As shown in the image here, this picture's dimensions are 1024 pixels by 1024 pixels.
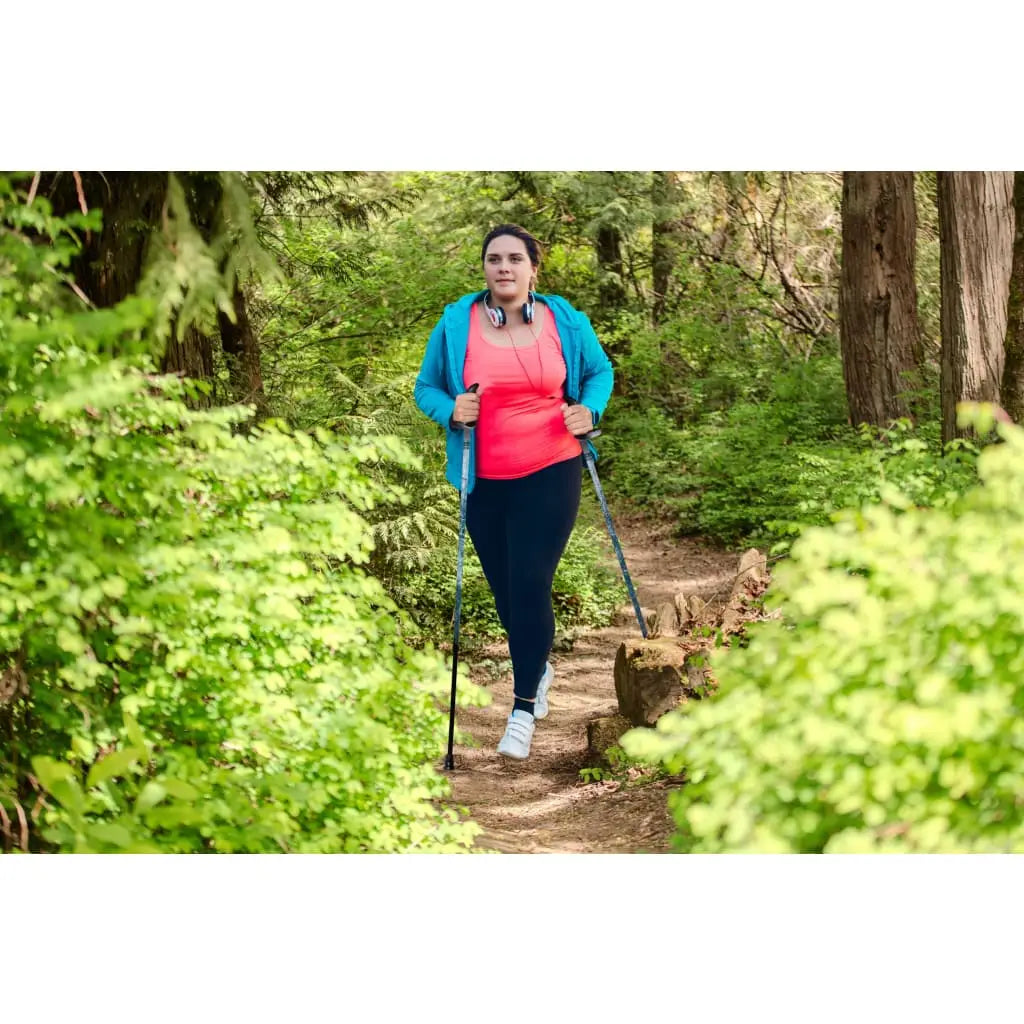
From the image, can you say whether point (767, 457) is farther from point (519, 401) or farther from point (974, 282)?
point (519, 401)

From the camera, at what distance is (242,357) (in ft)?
11.4

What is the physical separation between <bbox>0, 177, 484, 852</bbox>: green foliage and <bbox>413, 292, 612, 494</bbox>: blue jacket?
679 millimetres

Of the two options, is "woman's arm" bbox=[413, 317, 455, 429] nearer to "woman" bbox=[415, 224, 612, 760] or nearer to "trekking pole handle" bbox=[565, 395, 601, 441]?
"woman" bbox=[415, 224, 612, 760]

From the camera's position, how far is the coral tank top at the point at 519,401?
323cm

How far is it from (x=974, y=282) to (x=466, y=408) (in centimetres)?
184

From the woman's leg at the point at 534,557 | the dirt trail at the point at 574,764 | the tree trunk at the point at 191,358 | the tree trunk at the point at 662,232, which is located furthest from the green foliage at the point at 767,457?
the tree trunk at the point at 191,358

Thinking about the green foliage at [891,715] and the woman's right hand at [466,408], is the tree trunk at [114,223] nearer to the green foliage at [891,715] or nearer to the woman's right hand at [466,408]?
the woman's right hand at [466,408]

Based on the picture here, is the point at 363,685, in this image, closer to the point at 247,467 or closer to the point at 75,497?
the point at 247,467

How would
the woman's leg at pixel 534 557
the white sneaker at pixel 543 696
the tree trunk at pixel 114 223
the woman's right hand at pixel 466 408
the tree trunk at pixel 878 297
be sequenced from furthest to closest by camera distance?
the tree trunk at pixel 878 297, the white sneaker at pixel 543 696, the woman's leg at pixel 534 557, the woman's right hand at pixel 466 408, the tree trunk at pixel 114 223

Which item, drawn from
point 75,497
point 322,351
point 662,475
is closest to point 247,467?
point 75,497

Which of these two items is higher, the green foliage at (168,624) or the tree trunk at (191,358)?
the tree trunk at (191,358)

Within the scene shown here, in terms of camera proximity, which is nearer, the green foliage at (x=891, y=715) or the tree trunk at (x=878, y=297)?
the green foliage at (x=891, y=715)

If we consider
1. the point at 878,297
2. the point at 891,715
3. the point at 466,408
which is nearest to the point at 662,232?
the point at 878,297
